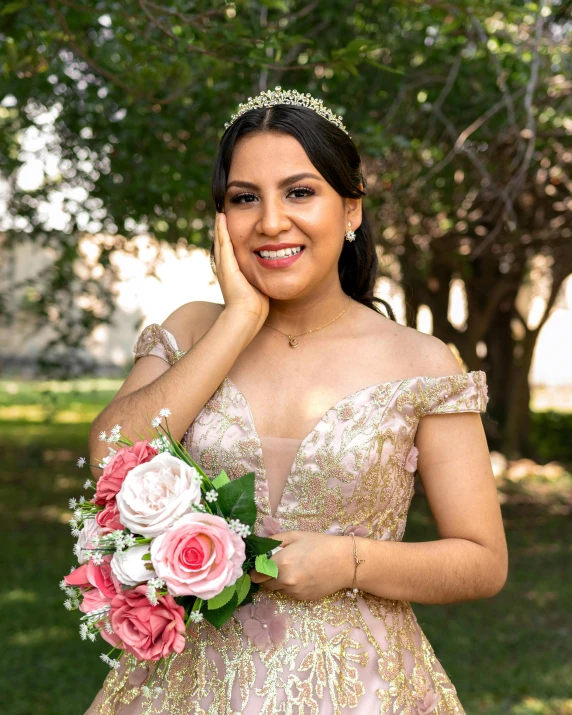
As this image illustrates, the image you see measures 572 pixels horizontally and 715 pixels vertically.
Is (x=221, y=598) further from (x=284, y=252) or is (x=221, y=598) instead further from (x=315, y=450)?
(x=284, y=252)

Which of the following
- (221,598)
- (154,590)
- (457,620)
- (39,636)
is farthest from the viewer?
(457,620)

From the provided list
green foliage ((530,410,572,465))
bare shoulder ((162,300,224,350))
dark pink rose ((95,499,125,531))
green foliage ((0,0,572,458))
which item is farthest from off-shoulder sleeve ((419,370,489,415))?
green foliage ((530,410,572,465))

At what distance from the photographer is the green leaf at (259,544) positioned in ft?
6.22

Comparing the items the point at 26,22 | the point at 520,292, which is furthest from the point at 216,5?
the point at 520,292

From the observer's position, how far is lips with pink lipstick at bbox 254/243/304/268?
232 cm

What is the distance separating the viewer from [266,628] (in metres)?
2.22

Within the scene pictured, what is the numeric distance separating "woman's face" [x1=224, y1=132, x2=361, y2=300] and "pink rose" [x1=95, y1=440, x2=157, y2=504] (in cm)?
63

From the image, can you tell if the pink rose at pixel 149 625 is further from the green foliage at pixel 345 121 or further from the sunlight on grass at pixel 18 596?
the sunlight on grass at pixel 18 596

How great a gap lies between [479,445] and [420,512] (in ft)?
27.0

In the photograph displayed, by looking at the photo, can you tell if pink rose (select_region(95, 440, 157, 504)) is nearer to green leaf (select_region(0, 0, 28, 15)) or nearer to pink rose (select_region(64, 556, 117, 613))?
pink rose (select_region(64, 556, 117, 613))

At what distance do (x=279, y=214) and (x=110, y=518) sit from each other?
0.89 meters

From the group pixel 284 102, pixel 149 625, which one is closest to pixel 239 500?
pixel 149 625

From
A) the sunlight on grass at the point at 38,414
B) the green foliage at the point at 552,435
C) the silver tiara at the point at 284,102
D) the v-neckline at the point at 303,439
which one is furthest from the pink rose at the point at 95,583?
the sunlight on grass at the point at 38,414

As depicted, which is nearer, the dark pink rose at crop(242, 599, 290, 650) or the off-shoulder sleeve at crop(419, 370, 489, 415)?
the dark pink rose at crop(242, 599, 290, 650)
